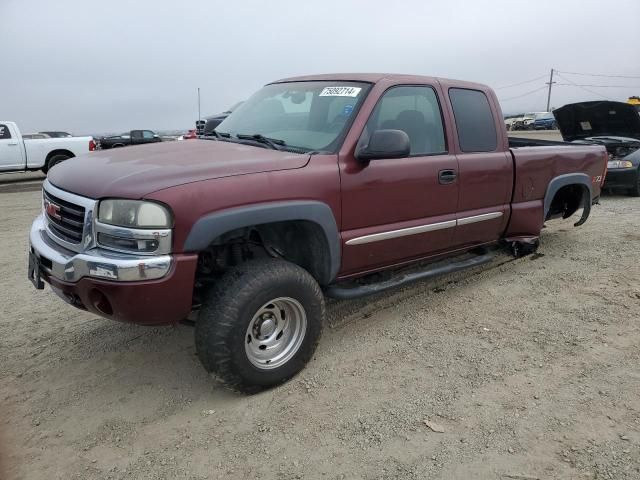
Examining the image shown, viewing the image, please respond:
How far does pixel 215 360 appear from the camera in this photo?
2842mm

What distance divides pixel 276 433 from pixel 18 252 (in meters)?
4.93

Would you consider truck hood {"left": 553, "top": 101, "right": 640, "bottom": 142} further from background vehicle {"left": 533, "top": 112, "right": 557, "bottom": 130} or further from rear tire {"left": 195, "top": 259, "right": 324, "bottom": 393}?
background vehicle {"left": 533, "top": 112, "right": 557, "bottom": 130}

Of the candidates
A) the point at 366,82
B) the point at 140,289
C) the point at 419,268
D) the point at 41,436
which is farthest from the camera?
the point at 419,268

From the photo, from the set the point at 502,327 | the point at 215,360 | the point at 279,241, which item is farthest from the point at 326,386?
the point at 502,327

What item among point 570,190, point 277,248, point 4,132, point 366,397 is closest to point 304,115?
point 277,248

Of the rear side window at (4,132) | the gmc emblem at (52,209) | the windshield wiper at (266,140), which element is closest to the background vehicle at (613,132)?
the windshield wiper at (266,140)

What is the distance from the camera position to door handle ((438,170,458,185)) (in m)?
3.91

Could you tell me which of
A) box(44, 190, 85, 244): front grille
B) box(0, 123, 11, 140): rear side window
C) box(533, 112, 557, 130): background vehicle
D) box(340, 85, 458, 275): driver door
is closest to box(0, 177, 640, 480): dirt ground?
box(340, 85, 458, 275): driver door

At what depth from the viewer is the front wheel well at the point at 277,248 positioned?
3.17 meters

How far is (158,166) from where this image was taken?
2.91 m

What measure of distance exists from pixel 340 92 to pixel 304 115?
307 millimetres

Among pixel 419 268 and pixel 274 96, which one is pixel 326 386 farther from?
pixel 274 96

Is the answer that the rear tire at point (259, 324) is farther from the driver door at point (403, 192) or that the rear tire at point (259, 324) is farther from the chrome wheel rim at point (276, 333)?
the driver door at point (403, 192)

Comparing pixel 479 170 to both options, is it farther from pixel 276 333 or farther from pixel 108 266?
pixel 108 266
